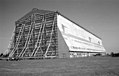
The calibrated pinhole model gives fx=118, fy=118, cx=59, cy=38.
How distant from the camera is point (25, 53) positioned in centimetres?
4256

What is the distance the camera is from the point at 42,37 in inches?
1642

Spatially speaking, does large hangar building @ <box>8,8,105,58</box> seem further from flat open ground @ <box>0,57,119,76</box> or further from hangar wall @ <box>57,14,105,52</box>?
flat open ground @ <box>0,57,119,76</box>

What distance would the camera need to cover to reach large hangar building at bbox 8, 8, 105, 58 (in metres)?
37.6

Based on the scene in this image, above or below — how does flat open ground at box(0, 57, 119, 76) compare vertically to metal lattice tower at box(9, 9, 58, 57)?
below

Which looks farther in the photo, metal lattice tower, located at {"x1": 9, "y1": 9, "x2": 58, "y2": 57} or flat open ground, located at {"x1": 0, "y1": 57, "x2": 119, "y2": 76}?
metal lattice tower, located at {"x1": 9, "y1": 9, "x2": 58, "y2": 57}

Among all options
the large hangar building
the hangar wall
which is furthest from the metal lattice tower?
the hangar wall

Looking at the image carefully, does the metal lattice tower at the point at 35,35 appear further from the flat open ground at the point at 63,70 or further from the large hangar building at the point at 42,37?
the flat open ground at the point at 63,70

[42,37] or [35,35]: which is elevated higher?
[35,35]

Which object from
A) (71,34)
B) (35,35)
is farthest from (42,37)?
(71,34)

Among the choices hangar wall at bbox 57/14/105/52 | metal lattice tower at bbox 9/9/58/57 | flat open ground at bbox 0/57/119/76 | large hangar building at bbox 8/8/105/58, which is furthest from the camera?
hangar wall at bbox 57/14/105/52

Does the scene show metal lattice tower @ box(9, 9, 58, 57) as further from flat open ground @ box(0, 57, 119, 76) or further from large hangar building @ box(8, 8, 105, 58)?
flat open ground @ box(0, 57, 119, 76)

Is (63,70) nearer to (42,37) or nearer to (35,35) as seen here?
(42,37)

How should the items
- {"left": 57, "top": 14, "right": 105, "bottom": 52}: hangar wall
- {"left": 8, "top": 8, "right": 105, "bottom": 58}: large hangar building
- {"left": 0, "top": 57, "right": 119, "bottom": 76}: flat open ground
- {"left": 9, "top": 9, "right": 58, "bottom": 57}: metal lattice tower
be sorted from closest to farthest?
1. {"left": 0, "top": 57, "right": 119, "bottom": 76}: flat open ground
2. {"left": 8, "top": 8, "right": 105, "bottom": 58}: large hangar building
3. {"left": 9, "top": 9, "right": 58, "bottom": 57}: metal lattice tower
4. {"left": 57, "top": 14, "right": 105, "bottom": 52}: hangar wall

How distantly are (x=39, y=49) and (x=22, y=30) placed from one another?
41.1 ft
